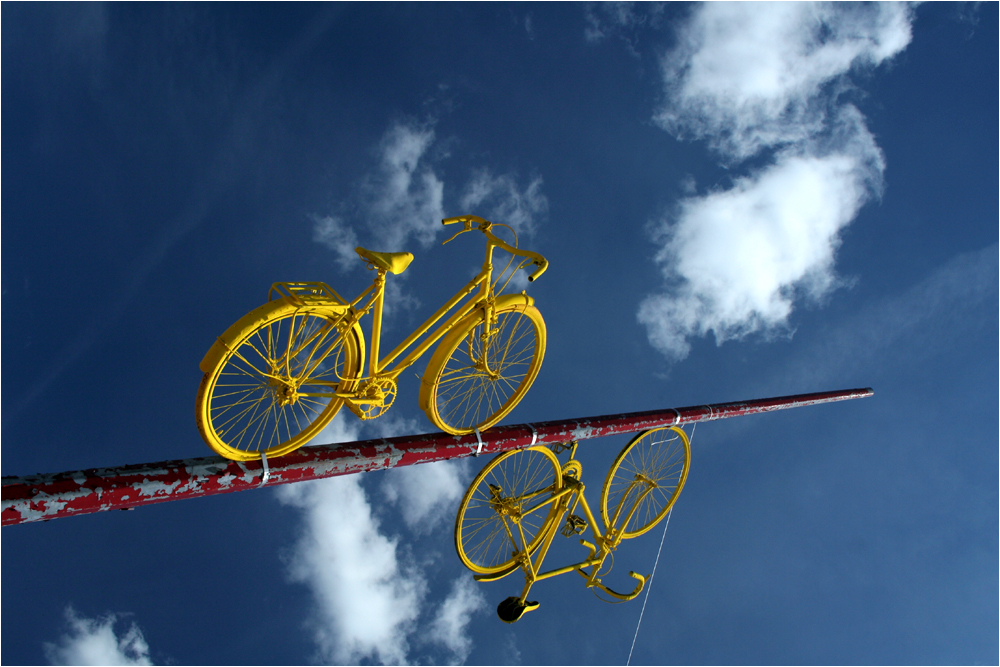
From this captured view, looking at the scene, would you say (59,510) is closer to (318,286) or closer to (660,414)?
(318,286)

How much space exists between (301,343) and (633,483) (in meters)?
6.36

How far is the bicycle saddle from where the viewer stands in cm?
524

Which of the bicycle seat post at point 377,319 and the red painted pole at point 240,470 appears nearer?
the red painted pole at point 240,470

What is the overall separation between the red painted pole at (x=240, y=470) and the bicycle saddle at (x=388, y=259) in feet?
5.74

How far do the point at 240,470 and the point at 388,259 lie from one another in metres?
2.30

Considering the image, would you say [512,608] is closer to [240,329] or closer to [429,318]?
[429,318]

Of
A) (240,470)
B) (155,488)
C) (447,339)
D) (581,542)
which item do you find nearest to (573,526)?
(581,542)

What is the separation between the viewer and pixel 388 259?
5.26m

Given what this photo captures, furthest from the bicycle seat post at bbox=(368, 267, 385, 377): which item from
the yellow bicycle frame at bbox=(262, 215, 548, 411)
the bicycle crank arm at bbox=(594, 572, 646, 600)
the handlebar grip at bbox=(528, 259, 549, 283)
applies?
the bicycle crank arm at bbox=(594, 572, 646, 600)

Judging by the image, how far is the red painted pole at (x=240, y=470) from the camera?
388 centimetres

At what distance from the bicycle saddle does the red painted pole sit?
175cm

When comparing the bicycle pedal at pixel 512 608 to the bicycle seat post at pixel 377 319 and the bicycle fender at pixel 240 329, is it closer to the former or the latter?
the bicycle seat post at pixel 377 319

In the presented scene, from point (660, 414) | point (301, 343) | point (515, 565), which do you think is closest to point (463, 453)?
point (301, 343)

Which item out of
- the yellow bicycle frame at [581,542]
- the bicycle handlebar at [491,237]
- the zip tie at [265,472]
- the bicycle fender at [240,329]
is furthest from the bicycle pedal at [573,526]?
the bicycle fender at [240,329]
